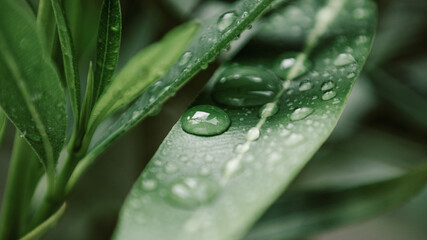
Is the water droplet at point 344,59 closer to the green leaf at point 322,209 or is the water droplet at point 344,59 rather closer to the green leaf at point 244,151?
the green leaf at point 244,151

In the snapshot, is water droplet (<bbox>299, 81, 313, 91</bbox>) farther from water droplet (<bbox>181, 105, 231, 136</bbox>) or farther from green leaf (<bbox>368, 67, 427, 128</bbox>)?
green leaf (<bbox>368, 67, 427, 128</bbox>)

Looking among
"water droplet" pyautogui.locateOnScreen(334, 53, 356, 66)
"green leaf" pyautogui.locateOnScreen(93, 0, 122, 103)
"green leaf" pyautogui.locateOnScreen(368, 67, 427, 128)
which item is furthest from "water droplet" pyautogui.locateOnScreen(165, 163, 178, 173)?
"green leaf" pyautogui.locateOnScreen(368, 67, 427, 128)

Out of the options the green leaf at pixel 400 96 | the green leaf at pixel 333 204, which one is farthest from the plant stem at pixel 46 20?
the green leaf at pixel 400 96

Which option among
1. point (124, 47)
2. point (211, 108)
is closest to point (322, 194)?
point (211, 108)

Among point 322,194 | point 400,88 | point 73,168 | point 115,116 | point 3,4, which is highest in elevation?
point 3,4

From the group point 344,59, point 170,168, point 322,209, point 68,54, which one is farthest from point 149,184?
point 322,209

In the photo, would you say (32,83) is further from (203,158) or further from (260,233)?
(260,233)
